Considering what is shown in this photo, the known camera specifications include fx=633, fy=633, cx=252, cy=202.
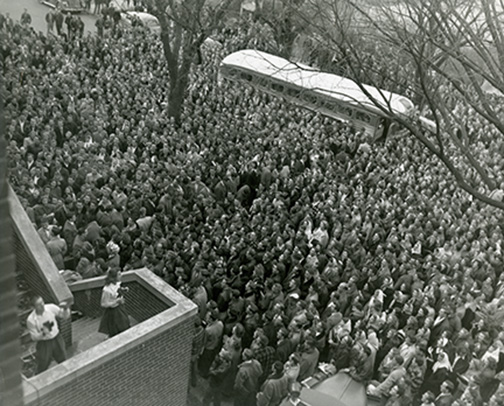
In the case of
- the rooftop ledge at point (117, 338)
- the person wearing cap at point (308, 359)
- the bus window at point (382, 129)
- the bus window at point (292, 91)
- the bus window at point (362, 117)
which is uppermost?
the bus window at point (292, 91)

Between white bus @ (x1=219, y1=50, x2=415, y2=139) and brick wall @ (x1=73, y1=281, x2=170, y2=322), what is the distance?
34.8 feet

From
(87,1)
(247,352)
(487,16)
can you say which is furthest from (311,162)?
(87,1)

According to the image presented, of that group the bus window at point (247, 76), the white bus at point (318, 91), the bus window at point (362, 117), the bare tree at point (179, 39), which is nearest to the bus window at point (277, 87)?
the white bus at point (318, 91)

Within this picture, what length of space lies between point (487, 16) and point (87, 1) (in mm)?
27728

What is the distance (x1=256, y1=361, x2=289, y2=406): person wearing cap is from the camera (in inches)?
340

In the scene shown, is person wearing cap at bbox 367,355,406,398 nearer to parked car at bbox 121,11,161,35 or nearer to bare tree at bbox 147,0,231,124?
bare tree at bbox 147,0,231,124

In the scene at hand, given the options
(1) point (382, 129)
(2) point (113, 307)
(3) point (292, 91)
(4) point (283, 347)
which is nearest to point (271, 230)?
(4) point (283, 347)

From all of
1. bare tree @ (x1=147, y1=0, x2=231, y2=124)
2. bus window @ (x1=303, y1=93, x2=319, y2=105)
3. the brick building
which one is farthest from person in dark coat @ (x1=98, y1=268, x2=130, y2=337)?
bus window @ (x1=303, y1=93, x2=319, y2=105)

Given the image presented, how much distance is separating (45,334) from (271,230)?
595 centimetres

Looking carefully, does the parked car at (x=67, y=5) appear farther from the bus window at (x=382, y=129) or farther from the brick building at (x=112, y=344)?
the brick building at (x=112, y=344)

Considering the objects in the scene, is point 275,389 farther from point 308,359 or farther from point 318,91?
point 318,91

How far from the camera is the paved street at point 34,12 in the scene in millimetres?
29531

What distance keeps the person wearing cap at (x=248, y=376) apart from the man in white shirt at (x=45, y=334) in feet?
8.24

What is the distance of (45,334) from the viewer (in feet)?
24.6
